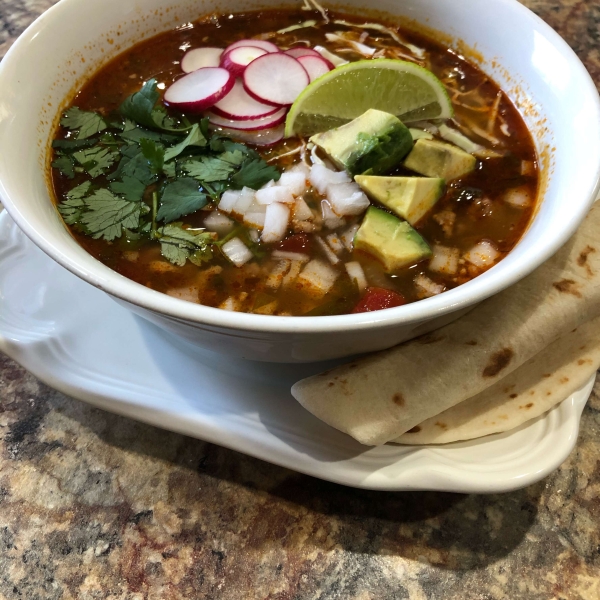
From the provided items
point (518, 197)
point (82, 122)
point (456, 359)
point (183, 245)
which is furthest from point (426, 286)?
point (82, 122)

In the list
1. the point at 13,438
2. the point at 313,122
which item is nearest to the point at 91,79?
the point at 313,122

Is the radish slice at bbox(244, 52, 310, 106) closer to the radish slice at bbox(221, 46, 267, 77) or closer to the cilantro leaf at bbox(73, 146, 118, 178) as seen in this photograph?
the radish slice at bbox(221, 46, 267, 77)

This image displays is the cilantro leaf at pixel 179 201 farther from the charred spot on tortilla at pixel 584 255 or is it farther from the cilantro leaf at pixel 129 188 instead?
the charred spot on tortilla at pixel 584 255

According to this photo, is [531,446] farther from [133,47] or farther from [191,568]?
[133,47]

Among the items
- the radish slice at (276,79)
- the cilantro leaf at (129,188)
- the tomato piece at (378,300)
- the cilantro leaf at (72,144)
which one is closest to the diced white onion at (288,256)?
the tomato piece at (378,300)

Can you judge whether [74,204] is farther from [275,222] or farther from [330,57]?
[330,57]

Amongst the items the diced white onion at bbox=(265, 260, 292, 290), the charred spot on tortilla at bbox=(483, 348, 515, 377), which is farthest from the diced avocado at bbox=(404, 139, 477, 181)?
the charred spot on tortilla at bbox=(483, 348, 515, 377)

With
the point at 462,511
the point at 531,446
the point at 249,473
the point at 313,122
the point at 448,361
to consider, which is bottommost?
the point at 462,511
